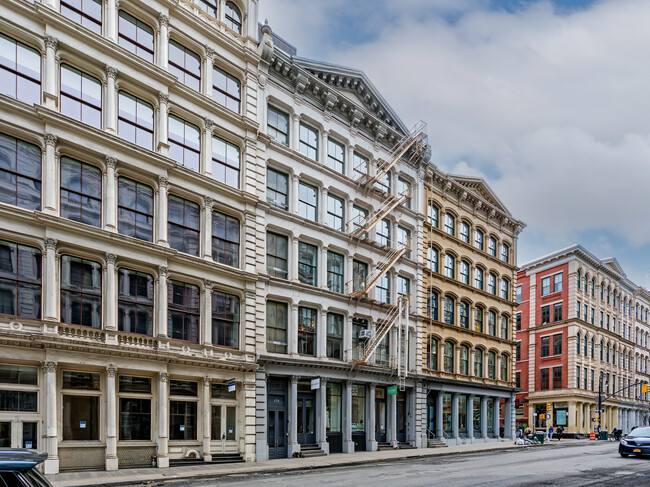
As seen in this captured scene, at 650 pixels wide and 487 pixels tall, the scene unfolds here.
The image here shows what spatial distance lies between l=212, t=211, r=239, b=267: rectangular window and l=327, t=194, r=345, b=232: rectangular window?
6.80 m

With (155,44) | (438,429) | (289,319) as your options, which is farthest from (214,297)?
(438,429)

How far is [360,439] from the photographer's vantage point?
3331cm

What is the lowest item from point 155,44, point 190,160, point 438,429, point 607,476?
point 438,429

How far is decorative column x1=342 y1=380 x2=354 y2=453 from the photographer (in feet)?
104

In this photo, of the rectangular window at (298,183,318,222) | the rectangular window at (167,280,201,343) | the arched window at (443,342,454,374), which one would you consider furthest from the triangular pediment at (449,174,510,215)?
the rectangular window at (167,280,201,343)

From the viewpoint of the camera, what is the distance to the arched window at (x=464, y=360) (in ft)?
141

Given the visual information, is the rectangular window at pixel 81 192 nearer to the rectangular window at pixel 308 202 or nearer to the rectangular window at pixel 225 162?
the rectangular window at pixel 225 162

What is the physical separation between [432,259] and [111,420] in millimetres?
25249

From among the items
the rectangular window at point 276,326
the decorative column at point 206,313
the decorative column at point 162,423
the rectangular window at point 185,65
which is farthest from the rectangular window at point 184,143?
the decorative column at point 162,423

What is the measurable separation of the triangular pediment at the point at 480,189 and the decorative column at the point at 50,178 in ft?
95.4

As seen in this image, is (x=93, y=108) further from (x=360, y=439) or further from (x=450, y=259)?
(x=450, y=259)

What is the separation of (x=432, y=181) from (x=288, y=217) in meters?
15.2

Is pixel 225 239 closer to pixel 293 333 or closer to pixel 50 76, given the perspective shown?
pixel 293 333

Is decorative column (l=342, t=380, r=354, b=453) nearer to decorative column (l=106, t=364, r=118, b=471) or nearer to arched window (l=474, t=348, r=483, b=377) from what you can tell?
decorative column (l=106, t=364, r=118, b=471)
